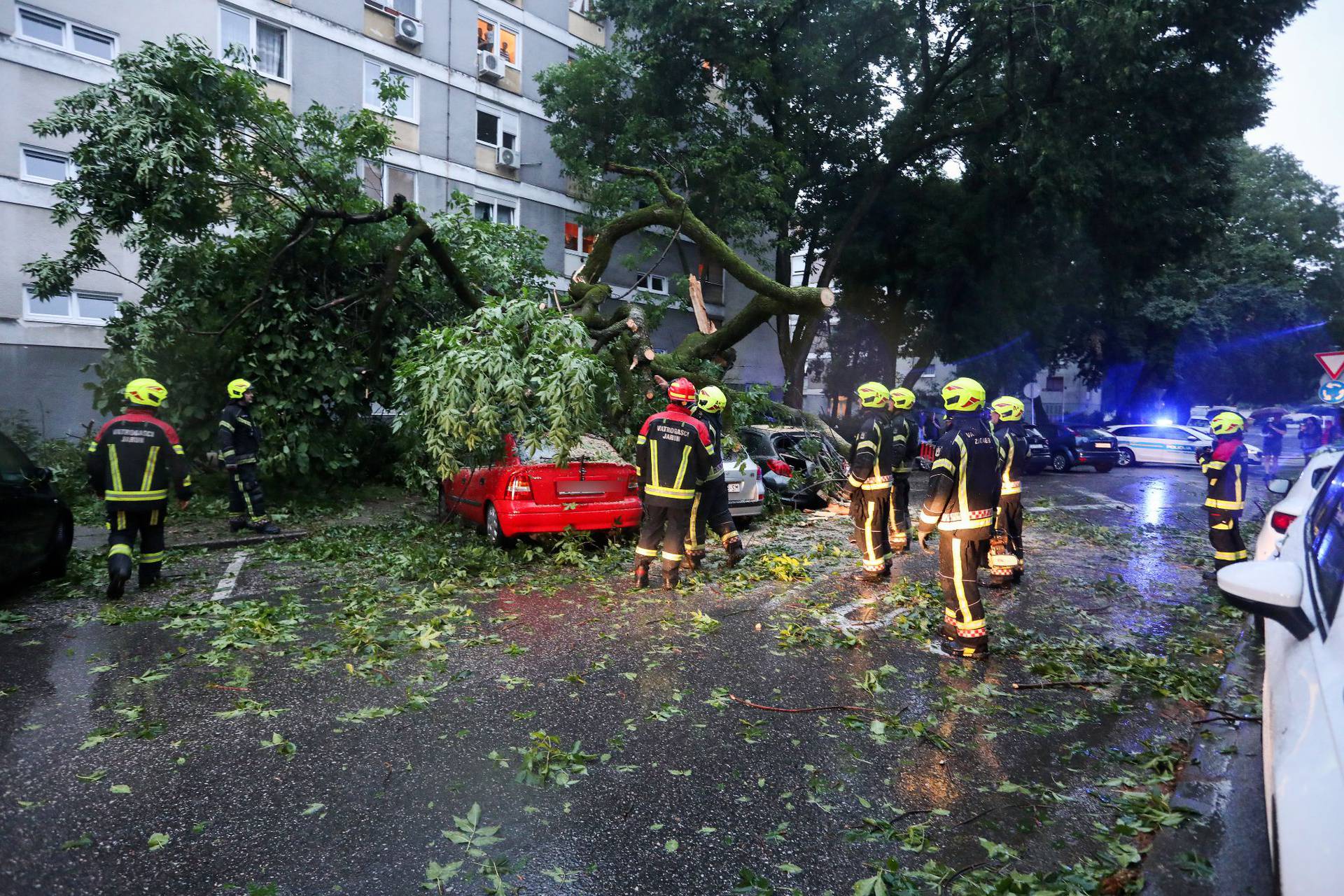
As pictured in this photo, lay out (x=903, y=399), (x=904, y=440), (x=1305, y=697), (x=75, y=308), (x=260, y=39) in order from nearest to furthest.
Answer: (x=1305, y=697) < (x=904, y=440) < (x=903, y=399) < (x=75, y=308) < (x=260, y=39)

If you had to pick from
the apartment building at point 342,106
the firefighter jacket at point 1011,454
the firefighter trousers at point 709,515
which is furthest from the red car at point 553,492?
the firefighter jacket at point 1011,454

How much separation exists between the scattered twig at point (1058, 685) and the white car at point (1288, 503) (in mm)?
1348

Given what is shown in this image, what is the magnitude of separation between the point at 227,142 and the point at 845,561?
30.9ft

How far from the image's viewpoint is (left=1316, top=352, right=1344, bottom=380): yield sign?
16.4 metres

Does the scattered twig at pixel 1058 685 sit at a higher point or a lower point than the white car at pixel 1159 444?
lower

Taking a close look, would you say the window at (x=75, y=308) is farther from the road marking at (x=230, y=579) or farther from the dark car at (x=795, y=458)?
the dark car at (x=795, y=458)

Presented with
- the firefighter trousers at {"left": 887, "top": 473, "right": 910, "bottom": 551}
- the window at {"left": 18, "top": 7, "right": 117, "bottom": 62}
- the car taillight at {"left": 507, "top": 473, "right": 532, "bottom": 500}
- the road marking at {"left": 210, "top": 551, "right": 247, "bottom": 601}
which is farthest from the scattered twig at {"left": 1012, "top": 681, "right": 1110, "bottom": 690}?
the window at {"left": 18, "top": 7, "right": 117, "bottom": 62}

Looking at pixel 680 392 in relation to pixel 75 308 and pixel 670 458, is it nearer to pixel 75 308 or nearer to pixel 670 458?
pixel 670 458

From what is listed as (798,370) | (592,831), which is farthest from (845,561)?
(798,370)

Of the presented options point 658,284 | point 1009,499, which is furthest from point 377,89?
point 1009,499

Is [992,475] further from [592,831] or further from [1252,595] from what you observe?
[592,831]

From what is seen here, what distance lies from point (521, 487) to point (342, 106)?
10119mm

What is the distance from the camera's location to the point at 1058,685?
17.2ft

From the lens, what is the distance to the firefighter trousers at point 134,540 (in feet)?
23.0
